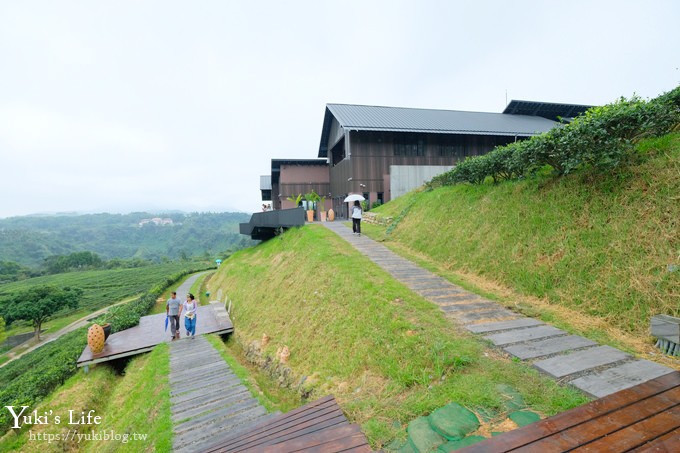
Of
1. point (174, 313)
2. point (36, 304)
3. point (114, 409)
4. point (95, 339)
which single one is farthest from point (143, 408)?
point (36, 304)

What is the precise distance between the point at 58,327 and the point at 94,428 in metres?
44.4

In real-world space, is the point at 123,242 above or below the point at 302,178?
below

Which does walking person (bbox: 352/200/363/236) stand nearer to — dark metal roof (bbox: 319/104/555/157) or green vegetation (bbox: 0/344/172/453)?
dark metal roof (bbox: 319/104/555/157)

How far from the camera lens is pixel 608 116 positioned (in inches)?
256

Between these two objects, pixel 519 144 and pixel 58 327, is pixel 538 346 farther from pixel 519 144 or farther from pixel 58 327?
pixel 58 327

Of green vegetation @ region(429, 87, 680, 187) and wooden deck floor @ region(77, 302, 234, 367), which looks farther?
wooden deck floor @ region(77, 302, 234, 367)

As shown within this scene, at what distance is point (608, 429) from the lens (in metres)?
2.55

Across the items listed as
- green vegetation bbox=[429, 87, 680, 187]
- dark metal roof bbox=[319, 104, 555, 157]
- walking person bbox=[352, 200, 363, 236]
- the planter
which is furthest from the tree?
green vegetation bbox=[429, 87, 680, 187]

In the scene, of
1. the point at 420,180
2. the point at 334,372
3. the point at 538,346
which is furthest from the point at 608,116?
the point at 420,180

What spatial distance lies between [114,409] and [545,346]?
10.3 metres

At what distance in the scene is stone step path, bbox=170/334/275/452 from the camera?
471 cm

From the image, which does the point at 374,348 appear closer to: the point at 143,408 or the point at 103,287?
the point at 143,408

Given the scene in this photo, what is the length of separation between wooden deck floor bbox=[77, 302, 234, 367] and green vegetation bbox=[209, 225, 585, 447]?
1.15m

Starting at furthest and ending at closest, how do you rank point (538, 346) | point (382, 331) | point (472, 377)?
point (382, 331) → point (538, 346) → point (472, 377)
